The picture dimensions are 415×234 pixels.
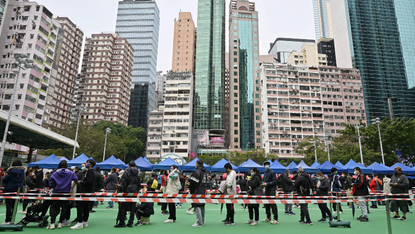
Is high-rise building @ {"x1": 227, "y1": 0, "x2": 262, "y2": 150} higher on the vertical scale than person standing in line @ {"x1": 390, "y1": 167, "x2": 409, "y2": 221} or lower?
higher

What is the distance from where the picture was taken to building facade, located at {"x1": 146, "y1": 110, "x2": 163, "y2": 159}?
7561 cm

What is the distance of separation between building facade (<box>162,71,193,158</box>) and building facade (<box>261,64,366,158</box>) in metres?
22.9

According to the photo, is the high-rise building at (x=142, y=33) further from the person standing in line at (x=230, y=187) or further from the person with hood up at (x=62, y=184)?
the person standing in line at (x=230, y=187)

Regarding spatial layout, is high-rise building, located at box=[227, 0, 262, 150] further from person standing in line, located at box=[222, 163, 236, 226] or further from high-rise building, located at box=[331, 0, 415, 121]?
person standing in line, located at box=[222, 163, 236, 226]

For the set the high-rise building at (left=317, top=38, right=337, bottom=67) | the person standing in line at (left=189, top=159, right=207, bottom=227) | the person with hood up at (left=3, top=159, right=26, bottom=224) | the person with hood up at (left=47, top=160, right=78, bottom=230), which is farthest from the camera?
the high-rise building at (left=317, top=38, right=337, bottom=67)

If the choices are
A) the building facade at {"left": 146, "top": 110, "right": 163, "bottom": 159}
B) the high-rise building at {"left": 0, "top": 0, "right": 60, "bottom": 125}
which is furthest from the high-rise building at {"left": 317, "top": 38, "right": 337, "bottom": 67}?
the high-rise building at {"left": 0, "top": 0, "right": 60, "bottom": 125}

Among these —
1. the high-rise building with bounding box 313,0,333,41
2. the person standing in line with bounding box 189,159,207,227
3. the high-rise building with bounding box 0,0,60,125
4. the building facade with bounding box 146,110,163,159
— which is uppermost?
the high-rise building with bounding box 313,0,333,41

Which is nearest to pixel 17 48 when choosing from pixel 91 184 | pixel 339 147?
pixel 91 184

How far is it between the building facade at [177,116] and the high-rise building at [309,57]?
55.6 metres

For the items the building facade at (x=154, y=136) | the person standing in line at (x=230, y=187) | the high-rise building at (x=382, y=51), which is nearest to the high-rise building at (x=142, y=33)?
the building facade at (x=154, y=136)

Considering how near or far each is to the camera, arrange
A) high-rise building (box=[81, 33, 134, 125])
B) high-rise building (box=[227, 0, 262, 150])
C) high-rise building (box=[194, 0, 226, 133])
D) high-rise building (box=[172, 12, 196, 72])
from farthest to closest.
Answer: high-rise building (box=[172, 12, 196, 72]) → high-rise building (box=[81, 33, 134, 125]) → high-rise building (box=[227, 0, 262, 150]) → high-rise building (box=[194, 0, 226, 133])

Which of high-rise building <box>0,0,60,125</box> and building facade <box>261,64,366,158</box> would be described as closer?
high-rise building <box>0,0,60,125</box>

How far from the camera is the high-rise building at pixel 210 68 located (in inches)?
3204

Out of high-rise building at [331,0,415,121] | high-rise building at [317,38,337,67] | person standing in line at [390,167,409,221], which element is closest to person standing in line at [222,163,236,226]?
person standing in line at [390,167,409,221]
